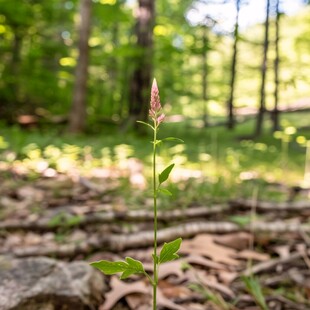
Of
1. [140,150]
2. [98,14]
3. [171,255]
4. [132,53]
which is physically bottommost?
[140,150]

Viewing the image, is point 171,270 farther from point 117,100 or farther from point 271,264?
point 117,100

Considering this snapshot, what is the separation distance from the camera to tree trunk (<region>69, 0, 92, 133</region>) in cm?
888

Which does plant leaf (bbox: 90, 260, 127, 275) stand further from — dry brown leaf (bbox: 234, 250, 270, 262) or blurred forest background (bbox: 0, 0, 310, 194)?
blurred forest background (bbox: 0, 0, 310, 194)

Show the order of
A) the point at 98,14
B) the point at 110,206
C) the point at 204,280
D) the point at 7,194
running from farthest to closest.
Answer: the point at 98,14 < the point at 7,194 < the point at 110,206 < the point at 204,280

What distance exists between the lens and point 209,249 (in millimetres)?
2521

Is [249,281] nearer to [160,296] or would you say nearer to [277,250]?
[160,296]

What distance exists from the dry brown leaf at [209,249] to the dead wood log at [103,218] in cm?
50

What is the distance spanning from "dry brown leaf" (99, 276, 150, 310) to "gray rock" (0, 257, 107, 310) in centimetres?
5

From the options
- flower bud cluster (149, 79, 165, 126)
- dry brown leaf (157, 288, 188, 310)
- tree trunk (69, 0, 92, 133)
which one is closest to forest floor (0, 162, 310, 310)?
dry brown leaf (157, 288, 188, 310)

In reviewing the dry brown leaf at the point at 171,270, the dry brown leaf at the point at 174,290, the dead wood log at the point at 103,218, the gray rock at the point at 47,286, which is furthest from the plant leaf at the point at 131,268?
the dead wood log at the point at 103,218

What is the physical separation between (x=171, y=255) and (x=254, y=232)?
2.00m

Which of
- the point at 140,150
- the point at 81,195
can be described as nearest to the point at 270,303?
the point at 81,195

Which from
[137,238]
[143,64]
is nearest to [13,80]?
[143,64]

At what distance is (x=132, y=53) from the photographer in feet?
30.0
